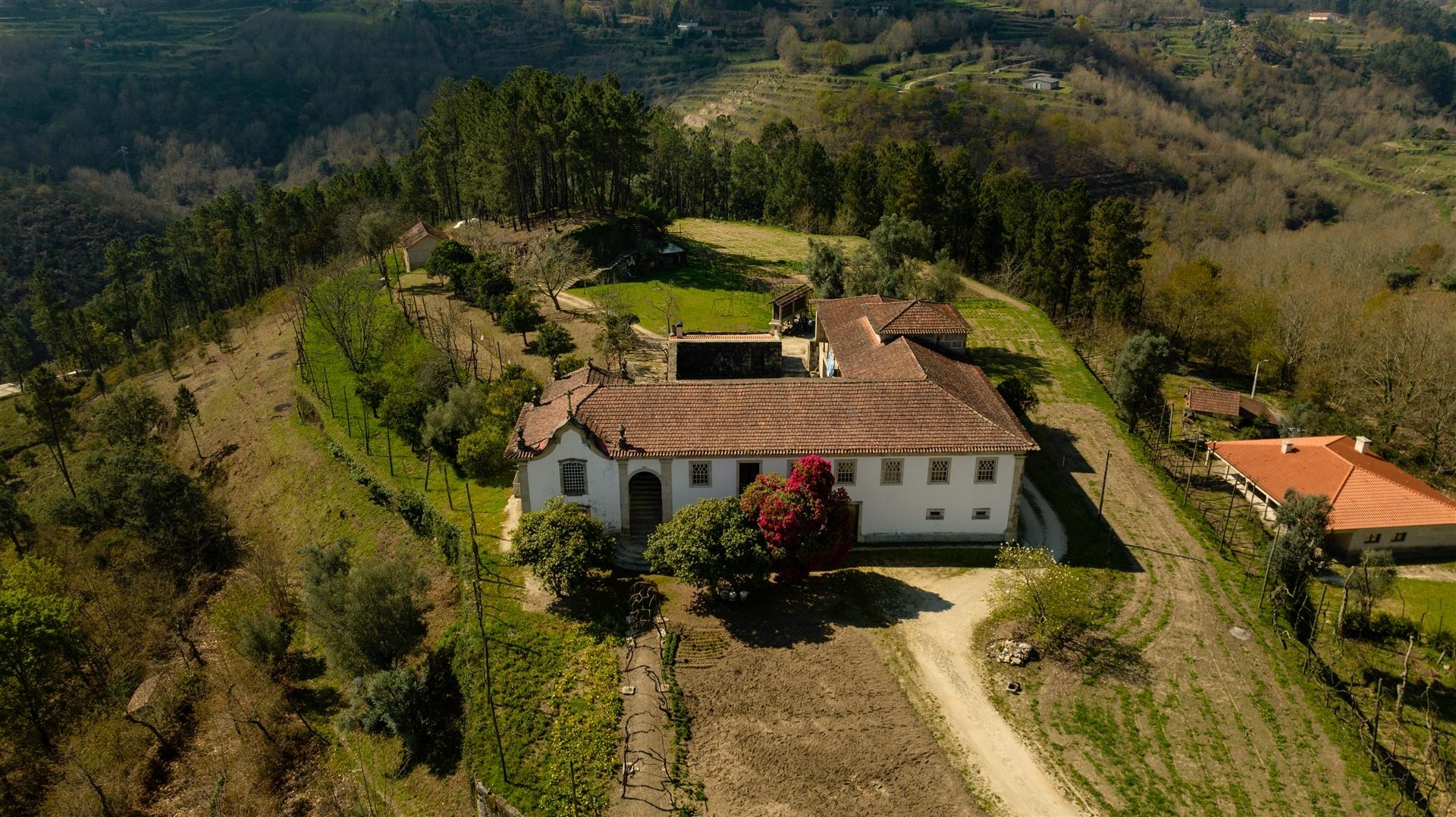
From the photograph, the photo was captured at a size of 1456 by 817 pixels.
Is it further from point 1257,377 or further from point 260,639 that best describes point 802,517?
point 1257,377

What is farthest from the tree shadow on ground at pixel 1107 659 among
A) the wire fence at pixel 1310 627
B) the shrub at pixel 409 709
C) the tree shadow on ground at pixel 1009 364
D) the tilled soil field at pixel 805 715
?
the tree shadow on ground at pixel 1009 364

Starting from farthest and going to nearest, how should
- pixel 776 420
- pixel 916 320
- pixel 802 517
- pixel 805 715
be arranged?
pixel 916 320 < pixel 776 420 < pixel 802 517 < pixel 805 715

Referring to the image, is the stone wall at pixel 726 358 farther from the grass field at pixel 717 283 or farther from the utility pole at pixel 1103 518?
the utility pole at pixel 1103 518

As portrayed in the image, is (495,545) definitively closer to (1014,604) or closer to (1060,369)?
(1014,604)

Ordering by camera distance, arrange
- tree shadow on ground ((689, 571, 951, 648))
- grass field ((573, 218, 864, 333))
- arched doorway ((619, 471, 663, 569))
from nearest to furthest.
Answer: tree shadow on ground ((689, 571, 951, 648)) < arched doorway ((619, 471, 663, 569)) < grass field ((573, 218, 864, 333))

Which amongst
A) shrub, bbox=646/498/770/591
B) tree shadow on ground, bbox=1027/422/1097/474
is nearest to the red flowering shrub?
shrub, bbox=646/498/770/591

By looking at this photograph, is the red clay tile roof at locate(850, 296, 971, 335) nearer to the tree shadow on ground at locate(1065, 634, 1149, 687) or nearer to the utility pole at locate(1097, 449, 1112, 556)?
the utility pole at locate(1097, 449, 1112, 556)

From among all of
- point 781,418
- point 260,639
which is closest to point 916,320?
point 781,418
